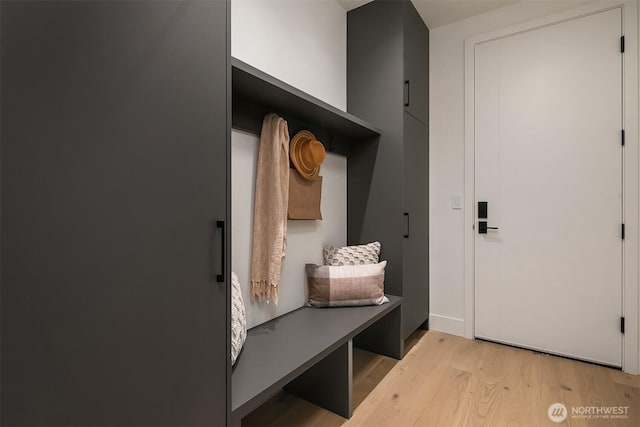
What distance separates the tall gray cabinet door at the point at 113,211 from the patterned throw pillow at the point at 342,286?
1.04 metres

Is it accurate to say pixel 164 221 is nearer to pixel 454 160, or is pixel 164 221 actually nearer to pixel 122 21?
pixel 122 21

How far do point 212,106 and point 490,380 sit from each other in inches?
84.7

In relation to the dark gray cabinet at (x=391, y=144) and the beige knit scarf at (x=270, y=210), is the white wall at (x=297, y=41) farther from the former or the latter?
the beige knit scarf at (x=270, y=210)

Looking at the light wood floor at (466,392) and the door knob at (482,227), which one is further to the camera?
the door knob at (482,227)

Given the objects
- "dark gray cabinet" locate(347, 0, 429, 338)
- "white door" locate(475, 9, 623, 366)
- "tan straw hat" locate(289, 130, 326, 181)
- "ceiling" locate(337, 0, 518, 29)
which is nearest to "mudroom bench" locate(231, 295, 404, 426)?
"dark gray cabinet" locate(347, 0, 429, 338)

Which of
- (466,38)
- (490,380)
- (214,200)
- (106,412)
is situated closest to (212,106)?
(214,200)

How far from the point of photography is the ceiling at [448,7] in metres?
2.47

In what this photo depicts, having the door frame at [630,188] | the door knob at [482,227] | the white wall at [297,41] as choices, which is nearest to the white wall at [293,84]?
the white wall at [297,41]

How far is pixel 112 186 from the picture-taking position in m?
0.75

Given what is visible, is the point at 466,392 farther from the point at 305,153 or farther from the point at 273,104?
the point at 273,104

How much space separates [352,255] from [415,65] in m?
1.53

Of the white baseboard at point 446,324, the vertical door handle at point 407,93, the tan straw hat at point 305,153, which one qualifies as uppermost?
the vertical door handle at point 407,93

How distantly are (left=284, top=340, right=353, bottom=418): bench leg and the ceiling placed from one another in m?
2.43

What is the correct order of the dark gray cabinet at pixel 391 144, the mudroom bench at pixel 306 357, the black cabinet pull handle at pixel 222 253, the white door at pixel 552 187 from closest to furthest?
1. the black cabinet pull handle at pixel 222 253
2. the mudroom bench at pixel 306 357
3. the white door at pixel 552 187
4. the dark gray cabinet at pixel 391 144
